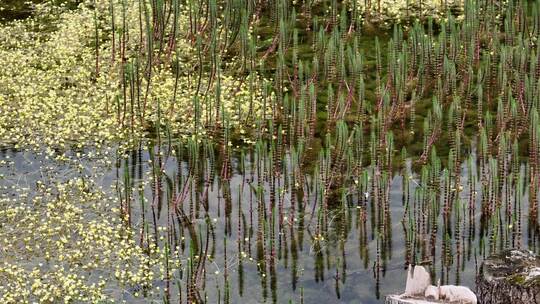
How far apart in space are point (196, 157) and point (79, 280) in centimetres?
178

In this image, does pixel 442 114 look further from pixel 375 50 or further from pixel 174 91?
pixel 174 91

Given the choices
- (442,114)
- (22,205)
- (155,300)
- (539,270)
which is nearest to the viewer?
(539,270)

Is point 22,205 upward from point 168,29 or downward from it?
downward

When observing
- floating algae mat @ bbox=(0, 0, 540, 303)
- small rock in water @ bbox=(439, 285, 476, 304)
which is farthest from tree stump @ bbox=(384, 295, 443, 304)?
floating algae mat @ bbox=(0, 0, 540, 303)

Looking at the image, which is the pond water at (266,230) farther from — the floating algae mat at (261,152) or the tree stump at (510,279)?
the tree stump at (510,279)

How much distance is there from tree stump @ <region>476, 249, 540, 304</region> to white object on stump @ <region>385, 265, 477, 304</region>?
12 cm

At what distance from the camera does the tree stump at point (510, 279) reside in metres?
7.63

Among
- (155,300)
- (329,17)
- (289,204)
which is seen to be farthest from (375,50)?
(155,300)

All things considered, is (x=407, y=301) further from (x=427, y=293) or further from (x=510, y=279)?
(x=510, y=279)

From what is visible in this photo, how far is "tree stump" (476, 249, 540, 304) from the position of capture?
25.0 feet

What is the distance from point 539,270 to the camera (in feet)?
25.4

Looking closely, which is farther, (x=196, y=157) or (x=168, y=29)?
(x=168, y=29)

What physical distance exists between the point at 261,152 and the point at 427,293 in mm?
3019

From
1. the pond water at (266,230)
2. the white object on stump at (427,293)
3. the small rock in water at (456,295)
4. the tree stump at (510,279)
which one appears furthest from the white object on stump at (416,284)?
the pond water at (266,230)
